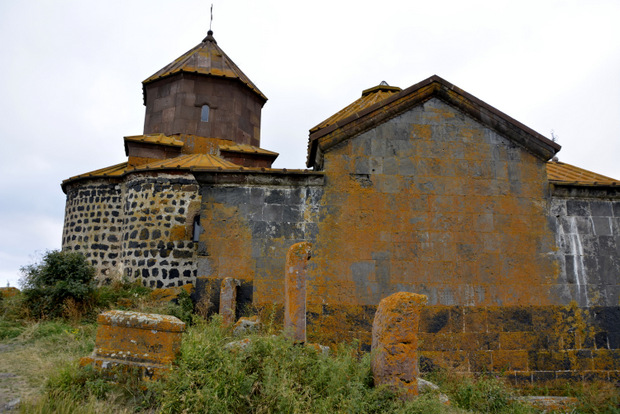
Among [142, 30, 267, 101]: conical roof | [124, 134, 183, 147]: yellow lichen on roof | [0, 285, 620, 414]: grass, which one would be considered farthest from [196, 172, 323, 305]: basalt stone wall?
[142, 30, 267, 101]: conical roof

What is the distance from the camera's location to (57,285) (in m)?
7.66

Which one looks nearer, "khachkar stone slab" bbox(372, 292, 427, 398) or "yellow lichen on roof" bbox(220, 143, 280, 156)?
"khachkar stone slab" bbox(372, 292, 427, 398)

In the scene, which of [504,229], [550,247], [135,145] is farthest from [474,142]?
[135,145]

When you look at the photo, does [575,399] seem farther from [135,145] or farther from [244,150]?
[135,145]

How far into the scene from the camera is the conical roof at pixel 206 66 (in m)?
13.6

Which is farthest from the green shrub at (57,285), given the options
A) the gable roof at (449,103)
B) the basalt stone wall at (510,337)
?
the gable roof at (449,103)

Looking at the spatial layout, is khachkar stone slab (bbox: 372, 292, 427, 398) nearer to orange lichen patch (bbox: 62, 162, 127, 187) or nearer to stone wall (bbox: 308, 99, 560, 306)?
stone wall (bbox: 308, 99, 560, 306)

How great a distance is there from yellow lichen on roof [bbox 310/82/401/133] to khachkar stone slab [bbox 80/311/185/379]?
4.92 meters

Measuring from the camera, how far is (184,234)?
9945 millimetres

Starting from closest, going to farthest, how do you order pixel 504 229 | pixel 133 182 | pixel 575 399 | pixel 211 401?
pixel 211 401
pixel 575 399
pixel 504 229
pixel 133 182

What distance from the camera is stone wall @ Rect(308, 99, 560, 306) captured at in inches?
247

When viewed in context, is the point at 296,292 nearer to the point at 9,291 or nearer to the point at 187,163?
the point at 187,163

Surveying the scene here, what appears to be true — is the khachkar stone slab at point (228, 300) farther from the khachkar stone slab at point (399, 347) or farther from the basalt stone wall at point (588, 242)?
the basalt stone wall at point (588, 242)

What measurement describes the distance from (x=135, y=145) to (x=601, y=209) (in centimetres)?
1117
